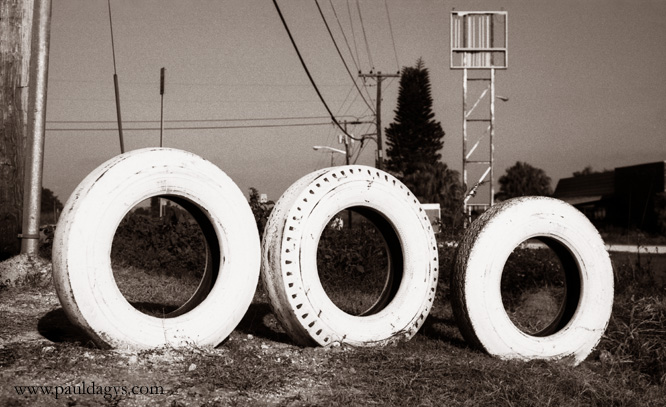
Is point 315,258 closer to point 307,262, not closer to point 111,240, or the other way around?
point 307,262

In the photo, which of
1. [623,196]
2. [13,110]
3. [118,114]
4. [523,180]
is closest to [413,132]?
[623,196]

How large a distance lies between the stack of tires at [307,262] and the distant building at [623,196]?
3682 cm

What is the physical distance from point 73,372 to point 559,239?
419 cm

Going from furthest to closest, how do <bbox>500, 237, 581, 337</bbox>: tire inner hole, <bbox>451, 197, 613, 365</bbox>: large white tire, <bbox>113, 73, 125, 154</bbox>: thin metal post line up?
<bbox>113, 73, 125, 154</bbox>: thin metal post, <bbox>500, 237, 581, 337</bbox>: tire inner hole, <bbox>451, 197, 613, 365</bbox>: large white tire

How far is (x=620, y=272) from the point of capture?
973cm

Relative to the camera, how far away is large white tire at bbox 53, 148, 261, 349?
14.9 feet

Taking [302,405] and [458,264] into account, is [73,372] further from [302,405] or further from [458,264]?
[458,264]

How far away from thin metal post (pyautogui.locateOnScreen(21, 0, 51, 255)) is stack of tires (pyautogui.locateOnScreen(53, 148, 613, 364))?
9.28 ft

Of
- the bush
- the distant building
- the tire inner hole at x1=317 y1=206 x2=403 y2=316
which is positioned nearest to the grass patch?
the tire inner hole at x1=317 y1=206 x2=403 y2=316

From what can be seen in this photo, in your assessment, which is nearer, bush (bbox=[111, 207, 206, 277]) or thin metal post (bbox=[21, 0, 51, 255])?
thin metal post (bbox=[21, 0, 51, 255])

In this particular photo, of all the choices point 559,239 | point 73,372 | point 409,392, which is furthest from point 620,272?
point 73,372

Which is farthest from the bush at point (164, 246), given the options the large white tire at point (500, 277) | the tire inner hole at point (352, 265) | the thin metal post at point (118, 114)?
the thin metal post at point (118, 114)

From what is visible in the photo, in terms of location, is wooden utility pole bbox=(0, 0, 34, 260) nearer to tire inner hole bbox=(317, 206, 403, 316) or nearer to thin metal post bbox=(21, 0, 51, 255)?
thin metal post bbox=(21, 0, 51, 255)

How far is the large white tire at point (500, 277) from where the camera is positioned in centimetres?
572
